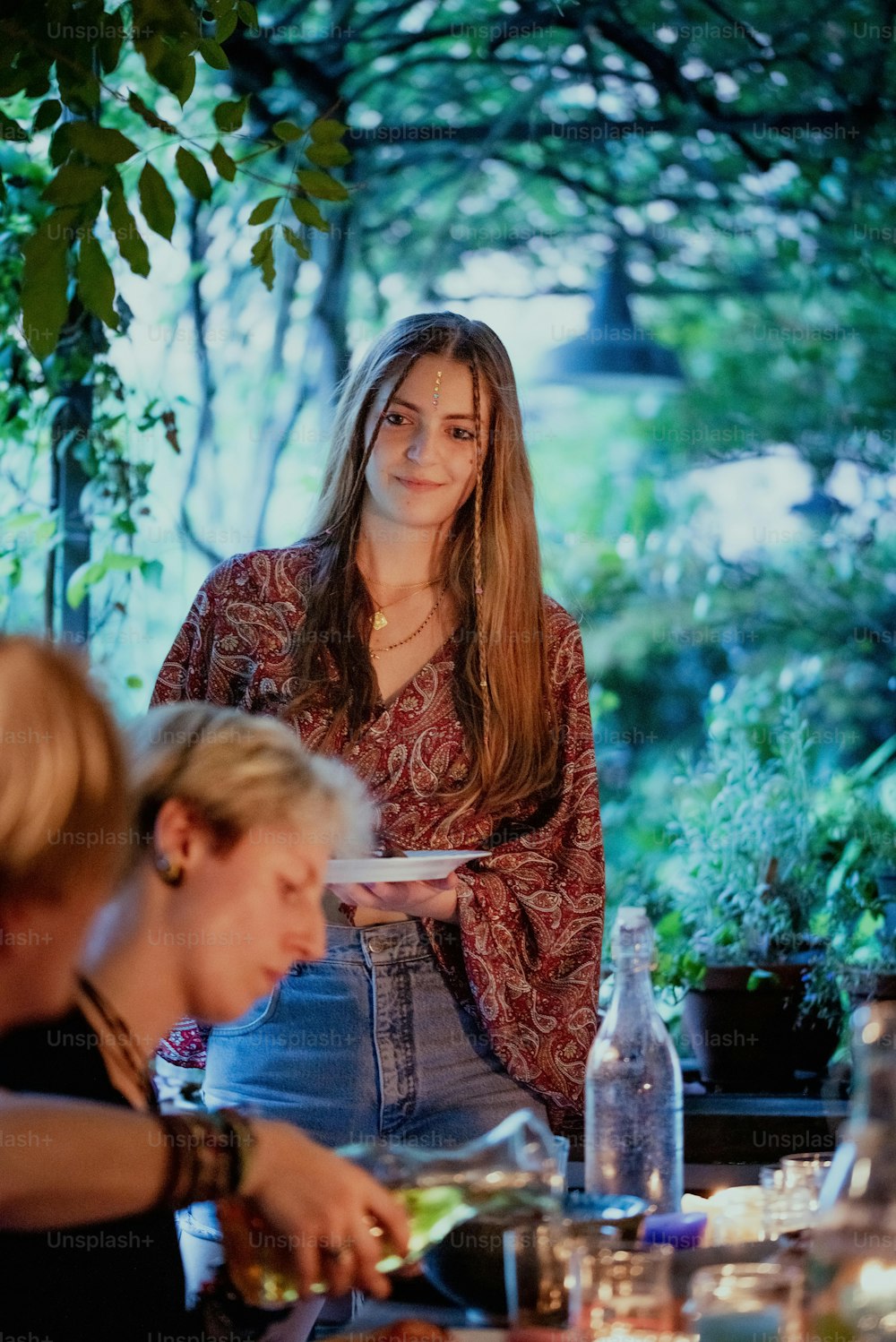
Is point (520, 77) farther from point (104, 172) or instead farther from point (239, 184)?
point (104, 172)

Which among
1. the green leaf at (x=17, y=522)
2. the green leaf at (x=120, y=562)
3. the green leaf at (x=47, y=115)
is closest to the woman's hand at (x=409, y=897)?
the green leaf at (x=47, y=115)

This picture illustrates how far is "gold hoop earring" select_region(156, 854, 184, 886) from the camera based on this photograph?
4.56 ft

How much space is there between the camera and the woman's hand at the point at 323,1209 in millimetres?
1108

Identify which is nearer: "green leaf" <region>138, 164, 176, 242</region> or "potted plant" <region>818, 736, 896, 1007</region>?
"green leaf" <region>138, 164, 176, 242</region>

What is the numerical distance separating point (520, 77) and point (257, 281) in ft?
2.87

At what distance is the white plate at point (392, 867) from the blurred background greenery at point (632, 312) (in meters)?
1.68

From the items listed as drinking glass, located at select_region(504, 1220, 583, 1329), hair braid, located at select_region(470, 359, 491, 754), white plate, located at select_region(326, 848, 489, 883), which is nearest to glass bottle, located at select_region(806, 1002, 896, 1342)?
drinking glass, located at select_region(504, 1220, 583, 1329)

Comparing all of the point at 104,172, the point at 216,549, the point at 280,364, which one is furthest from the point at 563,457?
the point at 104,172

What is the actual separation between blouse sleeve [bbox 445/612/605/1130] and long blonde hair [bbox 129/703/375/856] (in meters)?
0.68

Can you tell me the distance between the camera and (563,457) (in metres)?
5.25

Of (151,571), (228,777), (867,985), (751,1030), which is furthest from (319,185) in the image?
(751,1030)

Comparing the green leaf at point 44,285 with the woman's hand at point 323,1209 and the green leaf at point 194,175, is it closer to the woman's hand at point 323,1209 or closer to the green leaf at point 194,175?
the green leaf at point 194,175

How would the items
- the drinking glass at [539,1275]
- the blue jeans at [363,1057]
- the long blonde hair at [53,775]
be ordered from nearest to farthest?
the long blonde hair at [53,775], the drinking glass at [539,1275], the blue jeans at [363,1057]

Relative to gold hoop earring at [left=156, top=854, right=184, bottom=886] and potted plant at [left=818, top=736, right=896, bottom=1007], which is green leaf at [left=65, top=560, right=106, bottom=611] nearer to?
potted plant at [left=818, top=736, right=896, bottom=1007]
